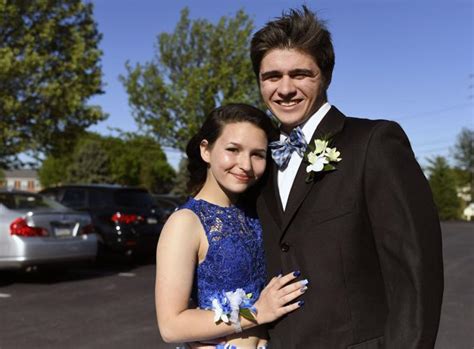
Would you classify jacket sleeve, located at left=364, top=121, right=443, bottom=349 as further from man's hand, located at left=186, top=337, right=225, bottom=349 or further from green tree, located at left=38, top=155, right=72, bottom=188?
green tree, located at left=38, top=155, right=72, bottom=188

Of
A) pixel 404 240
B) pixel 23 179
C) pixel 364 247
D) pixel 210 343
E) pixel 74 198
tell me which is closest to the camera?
pixel 404 240

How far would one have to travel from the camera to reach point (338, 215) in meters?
1.85

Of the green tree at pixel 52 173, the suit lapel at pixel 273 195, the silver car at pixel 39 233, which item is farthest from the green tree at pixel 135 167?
the suit lapel at pixel 273 195

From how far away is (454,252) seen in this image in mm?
15016

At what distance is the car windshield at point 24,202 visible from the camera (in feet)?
28.7

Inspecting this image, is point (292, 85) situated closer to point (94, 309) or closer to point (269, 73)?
point (269, 73)

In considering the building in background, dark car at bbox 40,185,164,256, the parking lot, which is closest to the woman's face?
the parking lot

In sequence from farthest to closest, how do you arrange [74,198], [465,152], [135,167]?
[135,167]
[465,152]
[74,198]

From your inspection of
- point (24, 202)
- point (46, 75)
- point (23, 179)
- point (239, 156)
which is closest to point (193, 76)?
point (46, 75)

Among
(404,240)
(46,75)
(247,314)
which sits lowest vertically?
(247,314)

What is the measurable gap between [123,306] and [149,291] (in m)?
1.24

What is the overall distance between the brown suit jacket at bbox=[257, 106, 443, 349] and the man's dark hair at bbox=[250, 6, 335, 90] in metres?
0.24

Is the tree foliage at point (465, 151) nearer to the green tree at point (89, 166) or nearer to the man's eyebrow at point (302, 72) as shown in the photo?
the green tree at point (89, 166)

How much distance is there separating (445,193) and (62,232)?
108 ft
